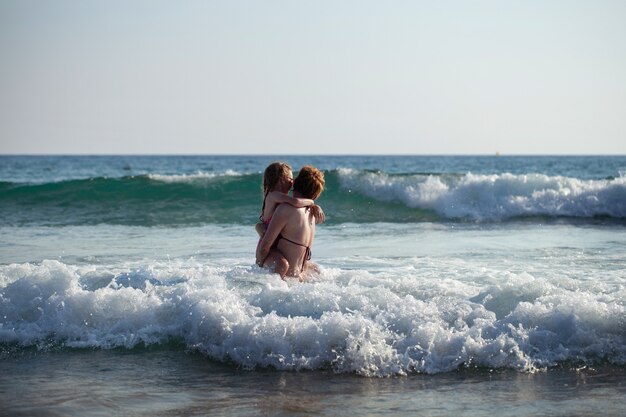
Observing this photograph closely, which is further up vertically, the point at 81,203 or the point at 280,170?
the point at 280,170

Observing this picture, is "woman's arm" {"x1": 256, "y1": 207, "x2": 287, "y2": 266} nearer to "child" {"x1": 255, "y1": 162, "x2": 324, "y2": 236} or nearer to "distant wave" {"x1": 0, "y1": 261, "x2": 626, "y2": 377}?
"child" {"x1": 255, "y1": 162, "x2": 324, "y2": 236}

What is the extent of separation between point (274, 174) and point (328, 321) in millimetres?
1845

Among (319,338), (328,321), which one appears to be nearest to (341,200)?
(328,321)

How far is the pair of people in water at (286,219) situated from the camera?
6500 millimetres

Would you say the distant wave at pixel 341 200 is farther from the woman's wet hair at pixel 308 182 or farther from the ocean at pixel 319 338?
the woman's wet hair at pixel 308 182

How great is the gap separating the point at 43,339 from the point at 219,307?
1.36m

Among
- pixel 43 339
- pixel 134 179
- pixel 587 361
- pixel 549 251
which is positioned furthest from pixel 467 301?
pixel 134 179

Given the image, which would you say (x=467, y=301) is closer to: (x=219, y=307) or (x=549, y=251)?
(x=219, y=307)

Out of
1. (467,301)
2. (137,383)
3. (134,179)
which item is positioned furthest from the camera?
(134,179)

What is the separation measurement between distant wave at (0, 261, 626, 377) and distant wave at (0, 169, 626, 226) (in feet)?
27.3

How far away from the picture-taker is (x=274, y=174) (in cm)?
652

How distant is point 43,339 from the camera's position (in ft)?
17.8

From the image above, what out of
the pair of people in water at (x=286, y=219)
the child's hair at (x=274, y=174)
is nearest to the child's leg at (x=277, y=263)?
the pair of people in water at (x=286, y=219)

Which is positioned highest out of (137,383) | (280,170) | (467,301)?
(280,170)
